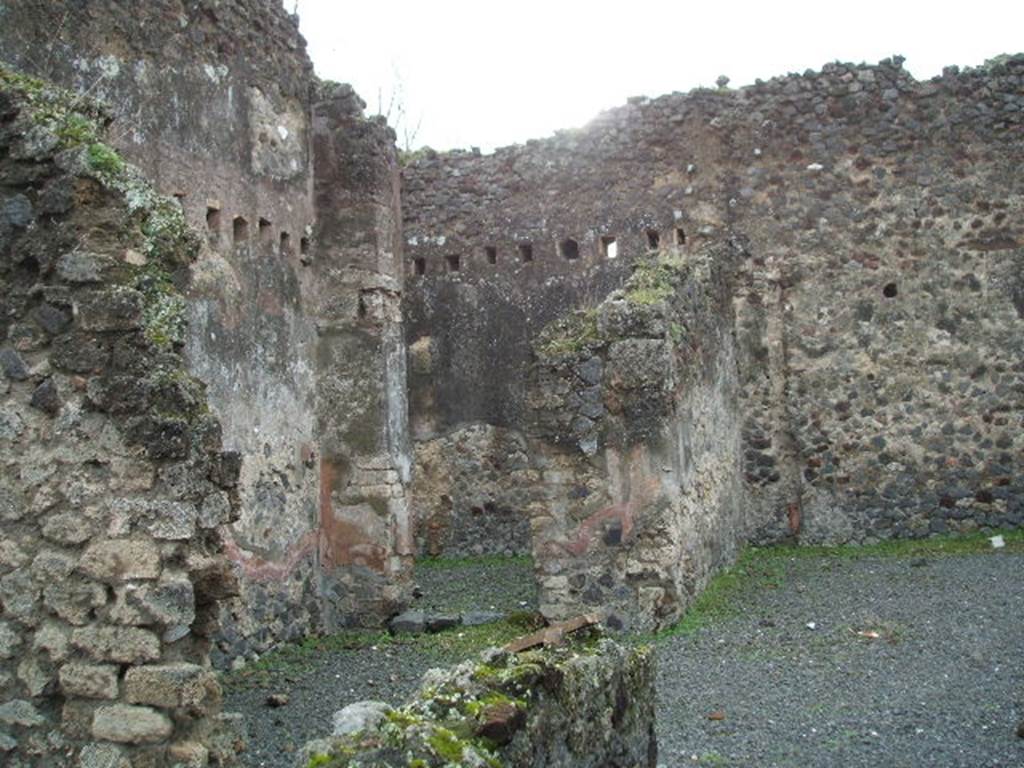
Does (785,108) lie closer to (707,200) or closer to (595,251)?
(707,200)

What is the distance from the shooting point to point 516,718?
3.41m

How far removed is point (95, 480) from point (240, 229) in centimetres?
474

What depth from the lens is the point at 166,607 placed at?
4.15 metres

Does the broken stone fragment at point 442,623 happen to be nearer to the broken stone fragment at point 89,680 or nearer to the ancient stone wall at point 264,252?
the ancient stone wall at point 264,252

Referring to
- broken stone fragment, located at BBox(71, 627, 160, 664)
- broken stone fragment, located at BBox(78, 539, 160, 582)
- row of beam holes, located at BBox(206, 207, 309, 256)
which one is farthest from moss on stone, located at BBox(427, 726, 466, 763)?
row of beam holes, located at BBox(206, 207, 309, 256)

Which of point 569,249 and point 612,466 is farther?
point 569,249

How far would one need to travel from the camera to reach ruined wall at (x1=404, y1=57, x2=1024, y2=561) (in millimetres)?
12141

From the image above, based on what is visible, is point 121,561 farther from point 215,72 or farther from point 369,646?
point 215,72

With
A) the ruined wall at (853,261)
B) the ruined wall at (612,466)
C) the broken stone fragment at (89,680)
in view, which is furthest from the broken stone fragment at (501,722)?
the ruined wall at (853,261)

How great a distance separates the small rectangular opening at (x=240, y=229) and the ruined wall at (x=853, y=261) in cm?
548

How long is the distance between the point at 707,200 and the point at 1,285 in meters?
9.93

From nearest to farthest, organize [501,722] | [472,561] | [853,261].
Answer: [501,722] → [853,261] → [472,561]

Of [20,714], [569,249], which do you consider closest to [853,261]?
[569,249]

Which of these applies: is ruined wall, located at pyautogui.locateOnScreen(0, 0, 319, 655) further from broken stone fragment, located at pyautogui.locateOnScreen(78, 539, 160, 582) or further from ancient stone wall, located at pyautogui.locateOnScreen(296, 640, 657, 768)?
ancient stone wall, located at pyautogui.locateOnScreen(296, 640, 657, 768)
